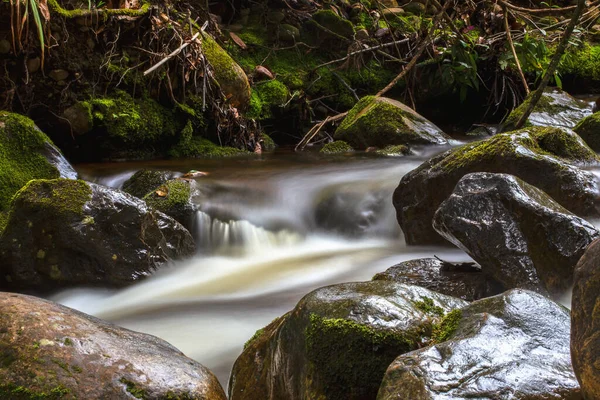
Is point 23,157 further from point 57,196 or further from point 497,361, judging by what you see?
point 497,361

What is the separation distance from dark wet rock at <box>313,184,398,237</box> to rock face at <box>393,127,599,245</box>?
483 mm

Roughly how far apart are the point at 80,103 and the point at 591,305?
19.9ft

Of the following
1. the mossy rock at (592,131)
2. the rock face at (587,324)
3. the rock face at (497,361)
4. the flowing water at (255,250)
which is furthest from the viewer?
the mossy rock at (592,131)

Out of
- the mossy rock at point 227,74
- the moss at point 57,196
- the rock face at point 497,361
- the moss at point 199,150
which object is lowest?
the moss at point 199,150

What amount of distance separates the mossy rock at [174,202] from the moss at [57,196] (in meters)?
0.87

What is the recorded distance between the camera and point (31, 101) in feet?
20.5

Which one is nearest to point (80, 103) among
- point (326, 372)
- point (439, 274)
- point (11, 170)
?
point (11, 170)

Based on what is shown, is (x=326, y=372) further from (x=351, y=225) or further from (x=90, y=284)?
(x=351, y=225)

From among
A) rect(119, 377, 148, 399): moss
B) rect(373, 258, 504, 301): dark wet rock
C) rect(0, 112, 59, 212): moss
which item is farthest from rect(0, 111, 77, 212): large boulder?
rect(119, 377, 148, 399): moss

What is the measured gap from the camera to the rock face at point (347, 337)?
194cm

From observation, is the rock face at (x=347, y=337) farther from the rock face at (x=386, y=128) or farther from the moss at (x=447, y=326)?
the rock face at (x=386, y=128)

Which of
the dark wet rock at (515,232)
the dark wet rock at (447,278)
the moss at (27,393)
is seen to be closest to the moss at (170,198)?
the dark wet rock at (447,278)

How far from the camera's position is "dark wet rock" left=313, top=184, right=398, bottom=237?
4945mm

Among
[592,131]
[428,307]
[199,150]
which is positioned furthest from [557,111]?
[428,307]
